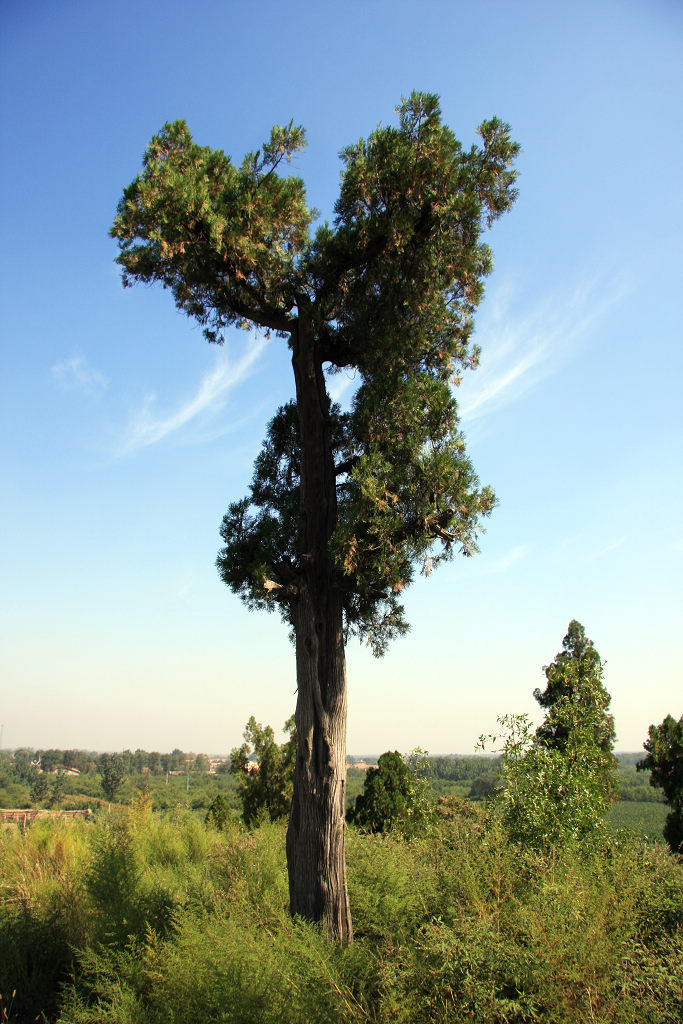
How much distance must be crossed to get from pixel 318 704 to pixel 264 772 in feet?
31.2

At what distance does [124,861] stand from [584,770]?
5606 millimetres

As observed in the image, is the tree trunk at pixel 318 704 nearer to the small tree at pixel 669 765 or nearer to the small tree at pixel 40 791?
the small tree at pixel 669 765

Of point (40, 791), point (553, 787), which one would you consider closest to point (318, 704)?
point (553, 787)

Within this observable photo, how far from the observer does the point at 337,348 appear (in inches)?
273

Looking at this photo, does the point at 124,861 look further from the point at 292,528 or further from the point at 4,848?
the point at 4,848

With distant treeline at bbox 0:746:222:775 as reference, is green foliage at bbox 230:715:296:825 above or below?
above

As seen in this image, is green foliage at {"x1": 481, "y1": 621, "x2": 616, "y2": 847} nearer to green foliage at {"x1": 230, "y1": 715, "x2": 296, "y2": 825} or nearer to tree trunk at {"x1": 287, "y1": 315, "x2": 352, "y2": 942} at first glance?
tree trunk at {"x1": 287, "y1": 315, "x2": 352, "y2": 942}

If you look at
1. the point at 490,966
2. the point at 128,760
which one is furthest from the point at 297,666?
the point at 128,760

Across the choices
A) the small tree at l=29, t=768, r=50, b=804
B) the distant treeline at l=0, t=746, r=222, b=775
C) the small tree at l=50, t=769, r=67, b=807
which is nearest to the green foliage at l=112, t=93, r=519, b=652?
the small tree at l=50, t=769, r=67, b=807

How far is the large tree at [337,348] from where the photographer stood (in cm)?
541

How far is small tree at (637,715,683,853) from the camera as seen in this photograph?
40.1 feet

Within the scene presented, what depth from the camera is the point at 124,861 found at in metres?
6.43

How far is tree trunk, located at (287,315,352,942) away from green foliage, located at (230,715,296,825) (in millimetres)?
8696

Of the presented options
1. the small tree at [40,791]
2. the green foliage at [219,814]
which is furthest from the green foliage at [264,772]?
the small tree at [40,791]
